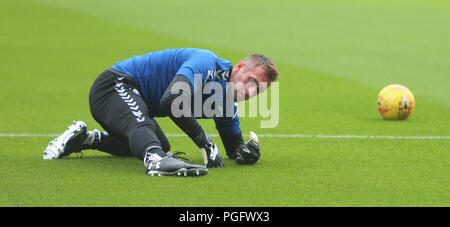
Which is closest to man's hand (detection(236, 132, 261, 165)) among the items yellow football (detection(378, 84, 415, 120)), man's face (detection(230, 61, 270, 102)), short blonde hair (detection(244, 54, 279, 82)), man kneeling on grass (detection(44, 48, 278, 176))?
man kneeling on grass (detection(44, 48, 278, 176))

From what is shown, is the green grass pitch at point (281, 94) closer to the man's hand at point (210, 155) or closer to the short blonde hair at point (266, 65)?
the man's hand at point (210, 155)

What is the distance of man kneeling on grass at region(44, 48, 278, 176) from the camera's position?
6.01m

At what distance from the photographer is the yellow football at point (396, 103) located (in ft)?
32.4

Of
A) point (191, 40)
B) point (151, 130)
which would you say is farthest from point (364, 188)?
point (191, 40)

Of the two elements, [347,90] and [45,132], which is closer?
[45,132]

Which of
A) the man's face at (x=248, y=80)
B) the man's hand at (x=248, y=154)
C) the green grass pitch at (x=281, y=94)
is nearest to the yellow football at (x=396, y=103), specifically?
the green grass pitch at (x=281, y=94)

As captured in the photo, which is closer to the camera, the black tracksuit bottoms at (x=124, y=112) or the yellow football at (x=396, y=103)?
the black tracksuit bottoms at (x=124, y=112)

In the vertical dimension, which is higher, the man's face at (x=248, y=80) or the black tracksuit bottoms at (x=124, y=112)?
the man's face at (x=248, y=80)

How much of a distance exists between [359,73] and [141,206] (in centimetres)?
1102

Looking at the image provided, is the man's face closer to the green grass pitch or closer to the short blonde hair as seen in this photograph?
the short blonde hair

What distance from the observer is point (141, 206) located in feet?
16.5

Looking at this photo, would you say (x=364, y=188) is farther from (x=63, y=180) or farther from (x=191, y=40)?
(x=191, y=40)

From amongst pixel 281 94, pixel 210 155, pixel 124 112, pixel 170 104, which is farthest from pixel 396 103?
pixel 170 104

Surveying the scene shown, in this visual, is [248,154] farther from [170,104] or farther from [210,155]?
[170,104]
